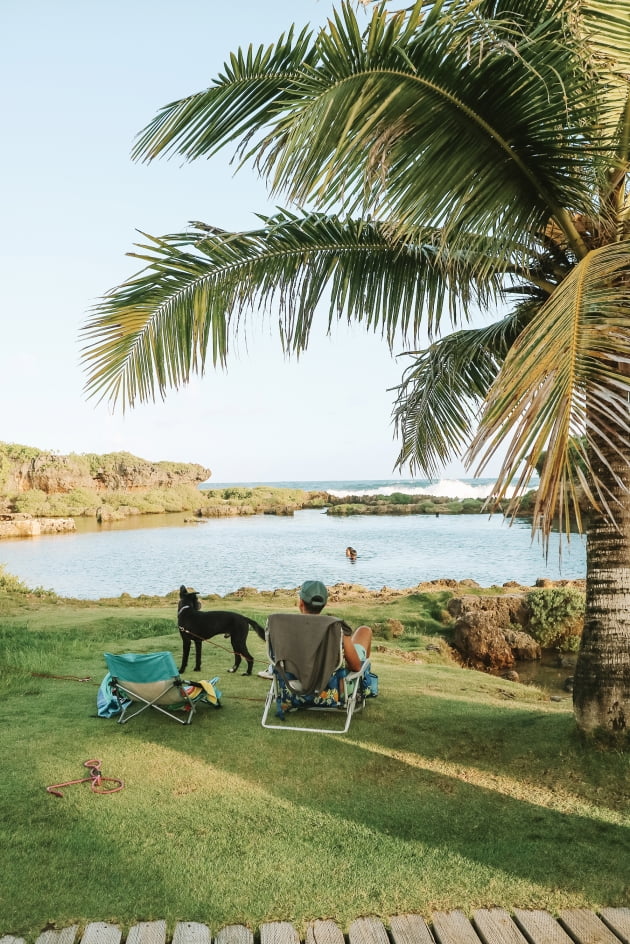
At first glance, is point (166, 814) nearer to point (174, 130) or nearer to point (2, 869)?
point (2, 869)

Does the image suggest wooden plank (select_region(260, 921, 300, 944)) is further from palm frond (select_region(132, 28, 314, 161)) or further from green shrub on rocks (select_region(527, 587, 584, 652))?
green shrub on rocks (select_region(527, 587, 584, 652))

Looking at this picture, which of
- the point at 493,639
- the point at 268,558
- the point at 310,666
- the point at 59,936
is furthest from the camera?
the point at 268,558

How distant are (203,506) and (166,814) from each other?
66467 millimetres

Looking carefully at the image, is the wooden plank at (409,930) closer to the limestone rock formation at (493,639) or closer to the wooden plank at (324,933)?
Result: the wooden plank at (324,933)

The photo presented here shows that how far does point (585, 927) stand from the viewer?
278cm

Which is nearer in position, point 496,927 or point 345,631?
point 496,927

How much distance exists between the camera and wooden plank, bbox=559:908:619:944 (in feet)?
8.84

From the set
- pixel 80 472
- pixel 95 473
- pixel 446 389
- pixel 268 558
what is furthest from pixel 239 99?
pixel 95 473

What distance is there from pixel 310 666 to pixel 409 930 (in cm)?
265

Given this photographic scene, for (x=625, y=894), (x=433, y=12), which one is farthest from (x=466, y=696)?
(x=433, y=12)

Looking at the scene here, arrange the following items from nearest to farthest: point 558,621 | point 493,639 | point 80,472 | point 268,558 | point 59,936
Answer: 1. point 59,936
2. point 493,639
3. point 558,621
4. point 268,558
5. point 80,472

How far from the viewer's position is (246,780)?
4.41 meters

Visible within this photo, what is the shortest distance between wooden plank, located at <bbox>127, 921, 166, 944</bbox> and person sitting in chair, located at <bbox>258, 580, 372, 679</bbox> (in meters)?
2.65

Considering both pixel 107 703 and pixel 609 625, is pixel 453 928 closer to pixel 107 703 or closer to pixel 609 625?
pixel 609 625
